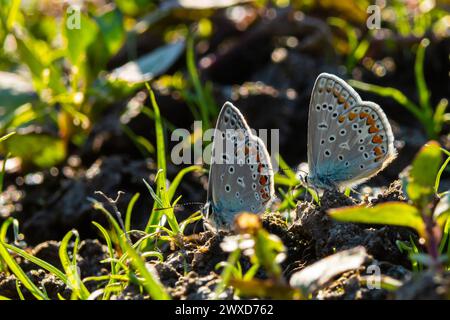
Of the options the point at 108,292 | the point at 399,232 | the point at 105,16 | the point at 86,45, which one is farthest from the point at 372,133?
the point at 105,16

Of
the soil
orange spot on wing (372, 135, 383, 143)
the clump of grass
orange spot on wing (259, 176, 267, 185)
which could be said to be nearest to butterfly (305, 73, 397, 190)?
orange spot on wing (372, 135, 383, 143)

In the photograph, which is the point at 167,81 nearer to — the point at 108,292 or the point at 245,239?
the point at 108,292

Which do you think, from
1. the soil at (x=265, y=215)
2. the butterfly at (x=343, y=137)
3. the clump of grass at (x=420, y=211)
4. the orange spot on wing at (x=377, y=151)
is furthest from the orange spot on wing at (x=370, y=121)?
the clump of grass at (x=420, y=211)

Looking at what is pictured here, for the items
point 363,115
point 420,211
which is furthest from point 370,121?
point 420,211

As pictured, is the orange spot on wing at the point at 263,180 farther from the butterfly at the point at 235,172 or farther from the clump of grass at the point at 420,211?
the clump of grass at the point at 420,211

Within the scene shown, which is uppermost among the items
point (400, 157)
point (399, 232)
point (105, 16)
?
point (105, 16)
